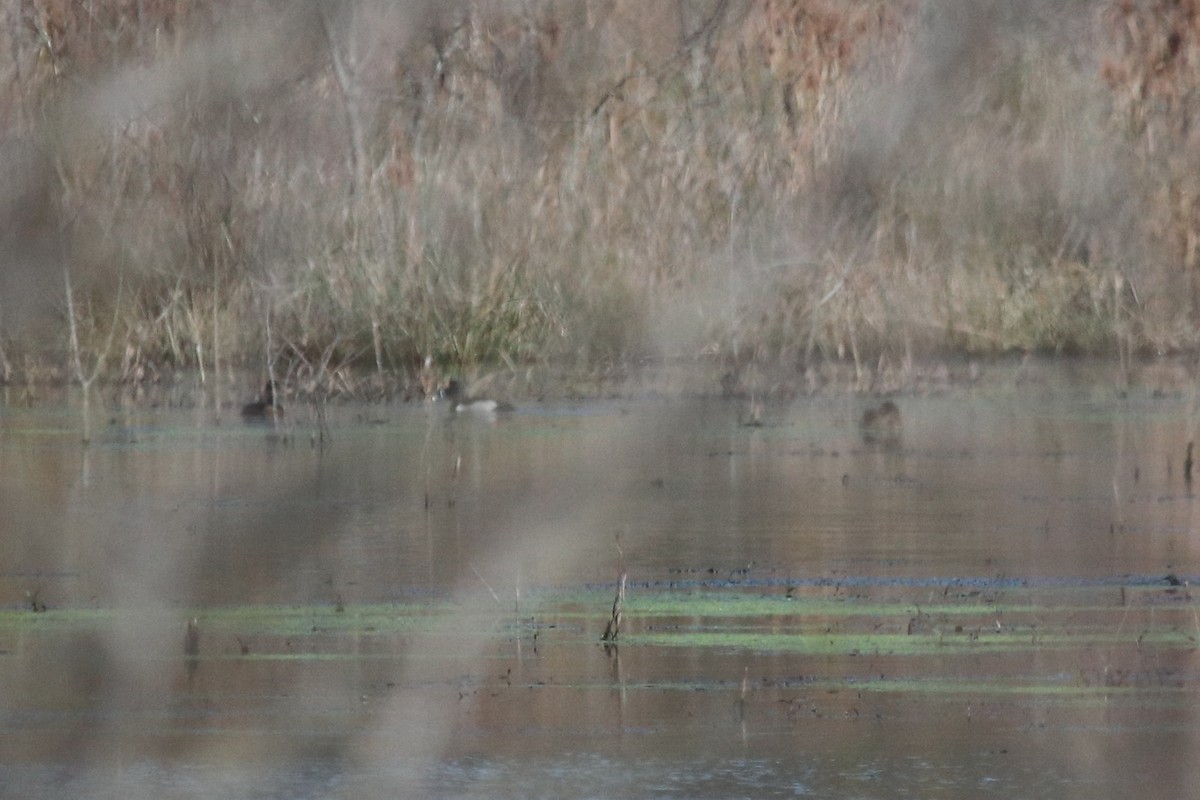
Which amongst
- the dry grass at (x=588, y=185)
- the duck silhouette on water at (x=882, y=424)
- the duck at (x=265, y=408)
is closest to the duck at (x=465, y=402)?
the dry grass at (x=588, y=185)

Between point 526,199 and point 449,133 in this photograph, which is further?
point 449,133

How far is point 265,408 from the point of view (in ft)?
54.7

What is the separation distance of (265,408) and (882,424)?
3325 millimetres

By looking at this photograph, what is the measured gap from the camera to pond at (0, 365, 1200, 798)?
671 centimetres

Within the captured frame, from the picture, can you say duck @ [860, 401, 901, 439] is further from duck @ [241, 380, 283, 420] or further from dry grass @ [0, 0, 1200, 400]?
duck @ [241, 380, 283, 420]

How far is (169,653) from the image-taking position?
8.29 meters

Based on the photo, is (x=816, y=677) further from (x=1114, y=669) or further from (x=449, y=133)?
(x=449, y=133)

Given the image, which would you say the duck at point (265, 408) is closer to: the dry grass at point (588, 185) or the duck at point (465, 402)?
the dry grass at point (588, 185)

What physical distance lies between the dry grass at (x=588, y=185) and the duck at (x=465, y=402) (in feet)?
1.29

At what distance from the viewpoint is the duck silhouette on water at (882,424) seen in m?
15.4

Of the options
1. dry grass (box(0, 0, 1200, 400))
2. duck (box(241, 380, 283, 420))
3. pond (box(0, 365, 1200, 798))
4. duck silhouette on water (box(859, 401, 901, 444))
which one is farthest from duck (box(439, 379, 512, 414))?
duck silhouette on water (box(859, 401, 901, 444))

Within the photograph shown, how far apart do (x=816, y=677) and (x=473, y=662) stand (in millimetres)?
914

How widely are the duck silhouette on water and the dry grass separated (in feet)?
8.14

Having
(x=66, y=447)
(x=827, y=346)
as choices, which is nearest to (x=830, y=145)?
(x=827, y=346)
